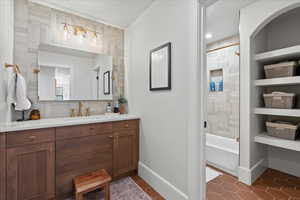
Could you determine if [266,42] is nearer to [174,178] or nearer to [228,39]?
[228,39]

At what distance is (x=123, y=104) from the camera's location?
267 cm

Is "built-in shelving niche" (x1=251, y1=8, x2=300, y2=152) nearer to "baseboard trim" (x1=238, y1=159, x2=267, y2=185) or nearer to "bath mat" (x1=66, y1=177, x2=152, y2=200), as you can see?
"baseboard trim" (x1=238, y1=159, x2=267, y2=185)

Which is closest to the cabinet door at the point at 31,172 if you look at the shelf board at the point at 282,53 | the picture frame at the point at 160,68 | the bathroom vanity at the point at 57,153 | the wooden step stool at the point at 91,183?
the bathroom vanity at the point at 57,153

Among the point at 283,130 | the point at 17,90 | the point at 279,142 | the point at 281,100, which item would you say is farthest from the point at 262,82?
the point at 17,90

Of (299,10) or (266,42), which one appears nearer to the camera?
(299,10)

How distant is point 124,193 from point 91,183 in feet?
1.58

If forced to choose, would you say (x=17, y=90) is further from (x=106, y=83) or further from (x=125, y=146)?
(x=125, y=146)

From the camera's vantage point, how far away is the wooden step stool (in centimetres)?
147

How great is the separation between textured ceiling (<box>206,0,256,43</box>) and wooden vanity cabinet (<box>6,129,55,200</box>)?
2.74 meters

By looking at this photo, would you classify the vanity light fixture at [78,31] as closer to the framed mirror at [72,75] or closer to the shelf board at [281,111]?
the framed mirror at [72,75]

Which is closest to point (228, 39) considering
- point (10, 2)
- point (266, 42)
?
point (266, 42)

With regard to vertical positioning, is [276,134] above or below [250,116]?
below

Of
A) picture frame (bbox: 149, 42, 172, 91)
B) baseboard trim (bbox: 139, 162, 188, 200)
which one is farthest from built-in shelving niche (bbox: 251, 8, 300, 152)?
baseboard trim (bbox: 139, 162, 188, 200)

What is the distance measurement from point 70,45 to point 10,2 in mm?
735
